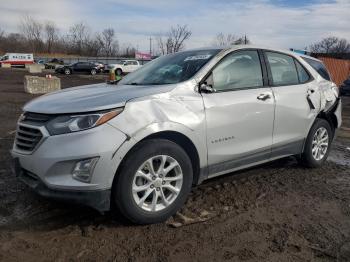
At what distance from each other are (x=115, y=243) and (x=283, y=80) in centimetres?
296

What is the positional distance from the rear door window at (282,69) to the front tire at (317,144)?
781 mm

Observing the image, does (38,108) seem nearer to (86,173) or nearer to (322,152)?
(86,173)

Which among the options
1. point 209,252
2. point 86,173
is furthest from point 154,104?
point 209,252

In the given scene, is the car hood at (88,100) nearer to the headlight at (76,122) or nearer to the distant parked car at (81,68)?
the headlight at (76,122)

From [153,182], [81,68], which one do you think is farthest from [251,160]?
[81,68]

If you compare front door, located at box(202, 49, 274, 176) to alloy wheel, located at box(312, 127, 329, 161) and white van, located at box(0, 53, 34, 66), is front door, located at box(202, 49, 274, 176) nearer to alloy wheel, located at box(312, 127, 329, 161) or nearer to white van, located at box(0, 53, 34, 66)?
alloy wheel, located at box(312, 127, 329, 161)

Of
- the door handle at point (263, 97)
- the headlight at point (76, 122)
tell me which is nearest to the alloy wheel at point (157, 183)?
the headlight at point (76, 122)

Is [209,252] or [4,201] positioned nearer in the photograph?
[209,252]

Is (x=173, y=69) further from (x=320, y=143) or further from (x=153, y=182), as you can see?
(x=320, y=143)

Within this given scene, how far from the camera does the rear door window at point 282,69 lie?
4953 mm

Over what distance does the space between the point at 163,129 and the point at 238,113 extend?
3.38 ft

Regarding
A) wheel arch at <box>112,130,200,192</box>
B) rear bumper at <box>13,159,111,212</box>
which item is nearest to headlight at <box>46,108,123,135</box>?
wheel arch at <box>112,130,200,192</box>

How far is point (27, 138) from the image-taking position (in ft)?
12.0

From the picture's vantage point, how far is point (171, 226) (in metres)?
3.79
